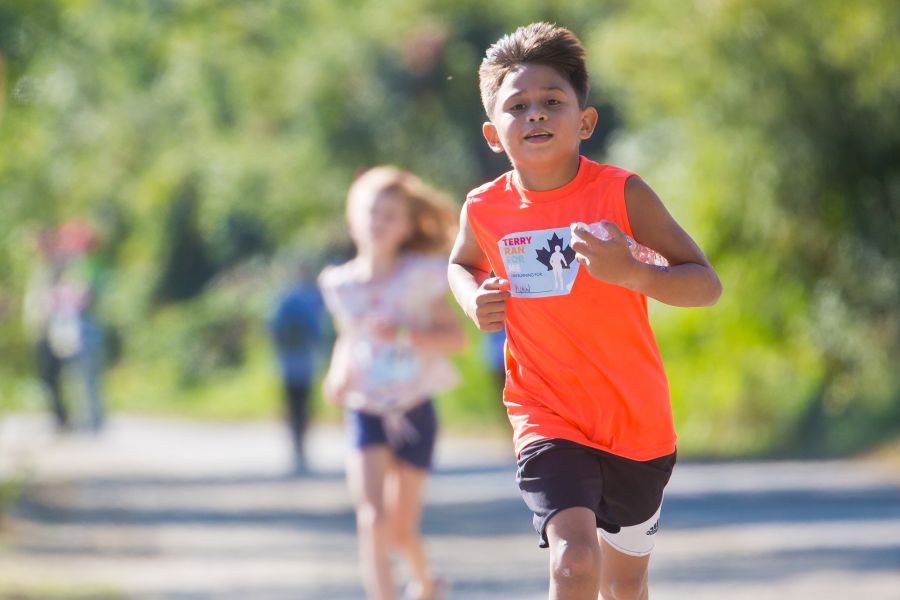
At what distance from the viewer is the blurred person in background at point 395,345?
7691mm

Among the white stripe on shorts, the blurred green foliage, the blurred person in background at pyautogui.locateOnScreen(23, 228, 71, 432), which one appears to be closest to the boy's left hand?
the white stripe on shorts

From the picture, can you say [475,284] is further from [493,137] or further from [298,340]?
[298,340]

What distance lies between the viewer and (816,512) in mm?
11422

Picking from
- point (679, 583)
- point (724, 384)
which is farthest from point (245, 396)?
point (679, 583)

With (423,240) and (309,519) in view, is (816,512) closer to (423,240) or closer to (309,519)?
(309,519)

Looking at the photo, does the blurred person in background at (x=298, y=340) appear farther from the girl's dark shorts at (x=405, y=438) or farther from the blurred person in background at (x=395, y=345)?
the girl's dark shorts at (x=405, y=438)

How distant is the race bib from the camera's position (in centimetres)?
451

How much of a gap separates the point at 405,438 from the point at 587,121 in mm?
3304

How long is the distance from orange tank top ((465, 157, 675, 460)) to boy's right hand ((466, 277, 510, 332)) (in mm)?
109

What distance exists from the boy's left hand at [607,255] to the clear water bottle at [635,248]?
0.06 ft

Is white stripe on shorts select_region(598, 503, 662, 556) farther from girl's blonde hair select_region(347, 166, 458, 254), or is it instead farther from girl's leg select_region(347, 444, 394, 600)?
girl's blonde hair select_region(347, 166, 458, 254)

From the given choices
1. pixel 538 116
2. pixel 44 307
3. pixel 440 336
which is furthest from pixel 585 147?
pixel 538 116

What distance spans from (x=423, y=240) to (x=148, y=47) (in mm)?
11140

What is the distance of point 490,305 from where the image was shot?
4.46 meters
